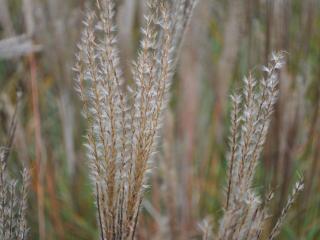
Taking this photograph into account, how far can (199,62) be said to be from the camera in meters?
2.17

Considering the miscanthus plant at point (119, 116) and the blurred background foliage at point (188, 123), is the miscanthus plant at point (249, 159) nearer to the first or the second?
the miscanthus plant at point (119, 116)

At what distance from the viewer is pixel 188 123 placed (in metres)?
2.16

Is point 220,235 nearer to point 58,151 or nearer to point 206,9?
point 206,9

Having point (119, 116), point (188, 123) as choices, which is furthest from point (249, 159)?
point (188, 123)

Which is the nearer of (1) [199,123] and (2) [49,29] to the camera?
(2) [49,29]

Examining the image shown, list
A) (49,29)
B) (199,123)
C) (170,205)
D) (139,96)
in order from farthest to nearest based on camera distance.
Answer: (199,123), (49,29), (170,205), (139,96)

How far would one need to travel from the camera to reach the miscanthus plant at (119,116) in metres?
0.89

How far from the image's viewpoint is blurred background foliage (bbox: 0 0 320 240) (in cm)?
174

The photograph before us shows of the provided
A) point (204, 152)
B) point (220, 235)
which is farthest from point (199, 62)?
point (220, 235)

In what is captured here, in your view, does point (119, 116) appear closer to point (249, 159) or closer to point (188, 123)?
point (249, 159)

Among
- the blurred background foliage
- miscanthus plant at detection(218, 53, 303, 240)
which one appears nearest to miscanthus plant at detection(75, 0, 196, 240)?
miscanthus plant at detection(218, 53, 303, 240)

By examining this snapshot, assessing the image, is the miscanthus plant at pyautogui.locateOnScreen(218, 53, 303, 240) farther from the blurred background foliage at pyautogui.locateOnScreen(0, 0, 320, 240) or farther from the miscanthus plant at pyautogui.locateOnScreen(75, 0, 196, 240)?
the blurred background foliage at pyautogui.locateOnScreen(0, 0, 320, 240)

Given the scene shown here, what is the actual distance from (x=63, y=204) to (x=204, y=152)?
2.01ft

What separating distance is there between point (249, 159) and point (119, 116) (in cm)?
23
